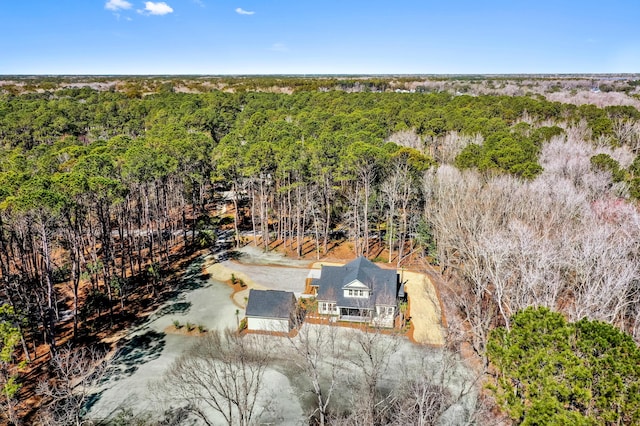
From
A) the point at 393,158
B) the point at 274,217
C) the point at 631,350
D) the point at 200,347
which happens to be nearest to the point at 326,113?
the point at 274,217

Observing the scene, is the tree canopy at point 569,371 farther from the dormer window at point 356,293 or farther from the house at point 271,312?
the house at point 271,312

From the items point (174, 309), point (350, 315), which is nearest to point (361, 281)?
point (350, 315)

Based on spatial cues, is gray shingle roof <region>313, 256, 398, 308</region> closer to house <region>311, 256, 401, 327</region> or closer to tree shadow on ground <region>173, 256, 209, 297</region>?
house <region>311, 256, 401, 327</region>

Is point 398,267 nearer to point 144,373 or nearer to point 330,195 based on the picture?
point 330,195

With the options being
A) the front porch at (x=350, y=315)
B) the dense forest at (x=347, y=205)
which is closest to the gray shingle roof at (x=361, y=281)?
the front porch at (x=350, y=315)

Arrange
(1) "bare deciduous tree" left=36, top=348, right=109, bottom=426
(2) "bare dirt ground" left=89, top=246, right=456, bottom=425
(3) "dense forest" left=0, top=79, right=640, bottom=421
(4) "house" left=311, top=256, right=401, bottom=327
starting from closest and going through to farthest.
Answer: (1) "bare deciduous tree" left=36, top=348, right=109, bottom=426 < (2) "bare dirt ground" left=89, top=246, right=456, bottom=425 < (3) "dense forest" left=0, top=79, right=640, bottom=421 < (4) "house" left=311, top=256, right=401, bottom=327

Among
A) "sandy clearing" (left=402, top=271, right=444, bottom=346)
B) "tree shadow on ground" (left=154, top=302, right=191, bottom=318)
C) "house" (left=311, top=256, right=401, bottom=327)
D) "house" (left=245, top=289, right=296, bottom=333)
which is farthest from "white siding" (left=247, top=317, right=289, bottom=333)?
"sandy clearing" (left=402, top=271, right=444, bottom=346)

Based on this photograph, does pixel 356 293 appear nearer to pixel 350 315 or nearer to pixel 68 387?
pixel 350 315
